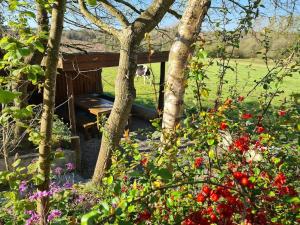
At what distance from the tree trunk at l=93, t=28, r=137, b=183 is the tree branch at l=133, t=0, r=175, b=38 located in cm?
17

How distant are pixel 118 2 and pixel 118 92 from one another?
113 inches

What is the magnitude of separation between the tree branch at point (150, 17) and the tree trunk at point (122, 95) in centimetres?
17

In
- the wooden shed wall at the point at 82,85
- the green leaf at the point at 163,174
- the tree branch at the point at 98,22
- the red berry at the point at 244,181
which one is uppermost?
the tree branch at the point at 98,22

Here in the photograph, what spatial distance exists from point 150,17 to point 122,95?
1.43 metres

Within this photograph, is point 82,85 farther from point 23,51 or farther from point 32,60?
point 23,51

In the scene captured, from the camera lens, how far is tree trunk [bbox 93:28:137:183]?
5.66 meters

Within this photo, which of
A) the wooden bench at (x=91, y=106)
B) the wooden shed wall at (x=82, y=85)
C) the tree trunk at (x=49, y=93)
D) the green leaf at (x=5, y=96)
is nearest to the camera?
the green leaf at (x=5, y=96)

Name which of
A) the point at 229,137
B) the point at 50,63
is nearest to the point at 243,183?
the point at 229,137

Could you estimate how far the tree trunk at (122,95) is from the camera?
18.6ft

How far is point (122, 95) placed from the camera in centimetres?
584

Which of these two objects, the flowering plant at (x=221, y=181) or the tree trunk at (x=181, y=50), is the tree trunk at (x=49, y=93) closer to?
the flowering plant at (x=221, y=181)

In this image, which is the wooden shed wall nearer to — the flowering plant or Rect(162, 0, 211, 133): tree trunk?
Rect(162, 0, 211, 133): tree trunk

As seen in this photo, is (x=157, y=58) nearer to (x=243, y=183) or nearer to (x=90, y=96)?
(x=90, y=96)

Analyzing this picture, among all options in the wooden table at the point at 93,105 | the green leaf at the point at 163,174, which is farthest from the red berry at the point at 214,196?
the wooden table at the point at 93,105
